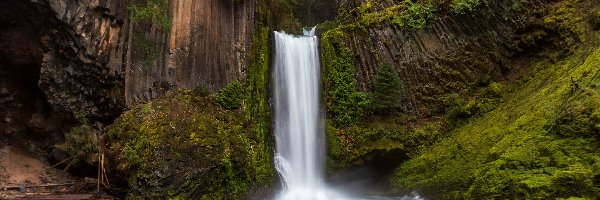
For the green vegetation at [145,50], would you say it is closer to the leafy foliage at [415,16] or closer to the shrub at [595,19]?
the leafy foliage at [415,16]

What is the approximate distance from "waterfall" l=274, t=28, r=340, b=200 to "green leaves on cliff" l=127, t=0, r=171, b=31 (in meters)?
4.34

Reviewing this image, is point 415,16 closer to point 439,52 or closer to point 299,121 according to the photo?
point 439,52

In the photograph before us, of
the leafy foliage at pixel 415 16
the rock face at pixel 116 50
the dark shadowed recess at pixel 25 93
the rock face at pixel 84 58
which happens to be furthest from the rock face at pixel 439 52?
the dark shadowed recess at pixel 25 93

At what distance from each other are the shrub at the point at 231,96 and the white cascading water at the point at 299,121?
1665mm

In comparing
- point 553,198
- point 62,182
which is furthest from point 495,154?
point 62,182

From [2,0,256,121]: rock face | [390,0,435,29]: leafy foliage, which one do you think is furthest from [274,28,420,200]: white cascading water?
[390,0,435,29]: leafy foliage

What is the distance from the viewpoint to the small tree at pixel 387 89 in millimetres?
16922

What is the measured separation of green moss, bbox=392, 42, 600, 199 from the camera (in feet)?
33.2

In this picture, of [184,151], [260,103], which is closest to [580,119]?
[260,103]

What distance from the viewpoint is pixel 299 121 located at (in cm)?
1673

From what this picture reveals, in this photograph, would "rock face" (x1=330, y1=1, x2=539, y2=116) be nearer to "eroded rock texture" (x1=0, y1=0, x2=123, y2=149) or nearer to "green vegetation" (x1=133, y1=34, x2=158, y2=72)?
"green vegetation" (x1=133, y1=34, x2=158, y2=72)

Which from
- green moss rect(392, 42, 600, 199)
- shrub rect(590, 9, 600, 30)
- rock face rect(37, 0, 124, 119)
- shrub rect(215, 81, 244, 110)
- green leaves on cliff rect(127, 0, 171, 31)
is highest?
green leaves on cliff rect(127, 0, 171, 31)

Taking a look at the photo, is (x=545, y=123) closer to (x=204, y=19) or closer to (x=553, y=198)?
(x=553, y=198)

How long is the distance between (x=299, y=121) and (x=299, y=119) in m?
0.08
